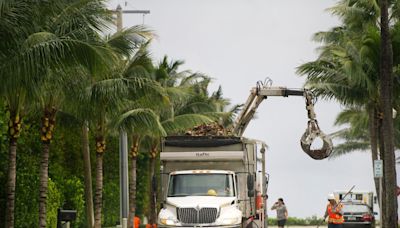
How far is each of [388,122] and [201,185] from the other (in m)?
11.1

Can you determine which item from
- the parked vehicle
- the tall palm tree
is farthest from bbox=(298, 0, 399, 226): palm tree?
the tall palm tree

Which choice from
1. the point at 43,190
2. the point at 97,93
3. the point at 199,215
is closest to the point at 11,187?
the point at 43,190

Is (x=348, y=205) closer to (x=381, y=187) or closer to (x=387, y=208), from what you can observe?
(x=381, y=187)

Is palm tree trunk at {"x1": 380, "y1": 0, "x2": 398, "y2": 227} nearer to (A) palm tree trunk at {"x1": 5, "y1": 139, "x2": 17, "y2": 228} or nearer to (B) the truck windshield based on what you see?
(B) the truck windshield

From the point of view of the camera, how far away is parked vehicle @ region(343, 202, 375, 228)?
47.4 m

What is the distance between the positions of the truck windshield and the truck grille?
927 mm

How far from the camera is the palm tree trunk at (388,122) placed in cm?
3747

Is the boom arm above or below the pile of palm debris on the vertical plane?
above

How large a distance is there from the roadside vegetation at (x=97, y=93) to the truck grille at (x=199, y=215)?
15.4 feet

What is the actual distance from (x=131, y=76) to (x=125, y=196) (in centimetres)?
567

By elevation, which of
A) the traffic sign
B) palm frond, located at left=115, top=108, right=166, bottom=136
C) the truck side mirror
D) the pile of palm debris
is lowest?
the truck side mirror

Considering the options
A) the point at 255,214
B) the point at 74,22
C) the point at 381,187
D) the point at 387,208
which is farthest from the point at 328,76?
the point at 74,22

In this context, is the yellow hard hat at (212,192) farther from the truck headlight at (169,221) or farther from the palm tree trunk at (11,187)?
the palm tree trunk at (11,187)

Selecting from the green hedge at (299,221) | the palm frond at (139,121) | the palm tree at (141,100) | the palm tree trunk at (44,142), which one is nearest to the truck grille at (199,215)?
the palm tree trunk at (44,142)
